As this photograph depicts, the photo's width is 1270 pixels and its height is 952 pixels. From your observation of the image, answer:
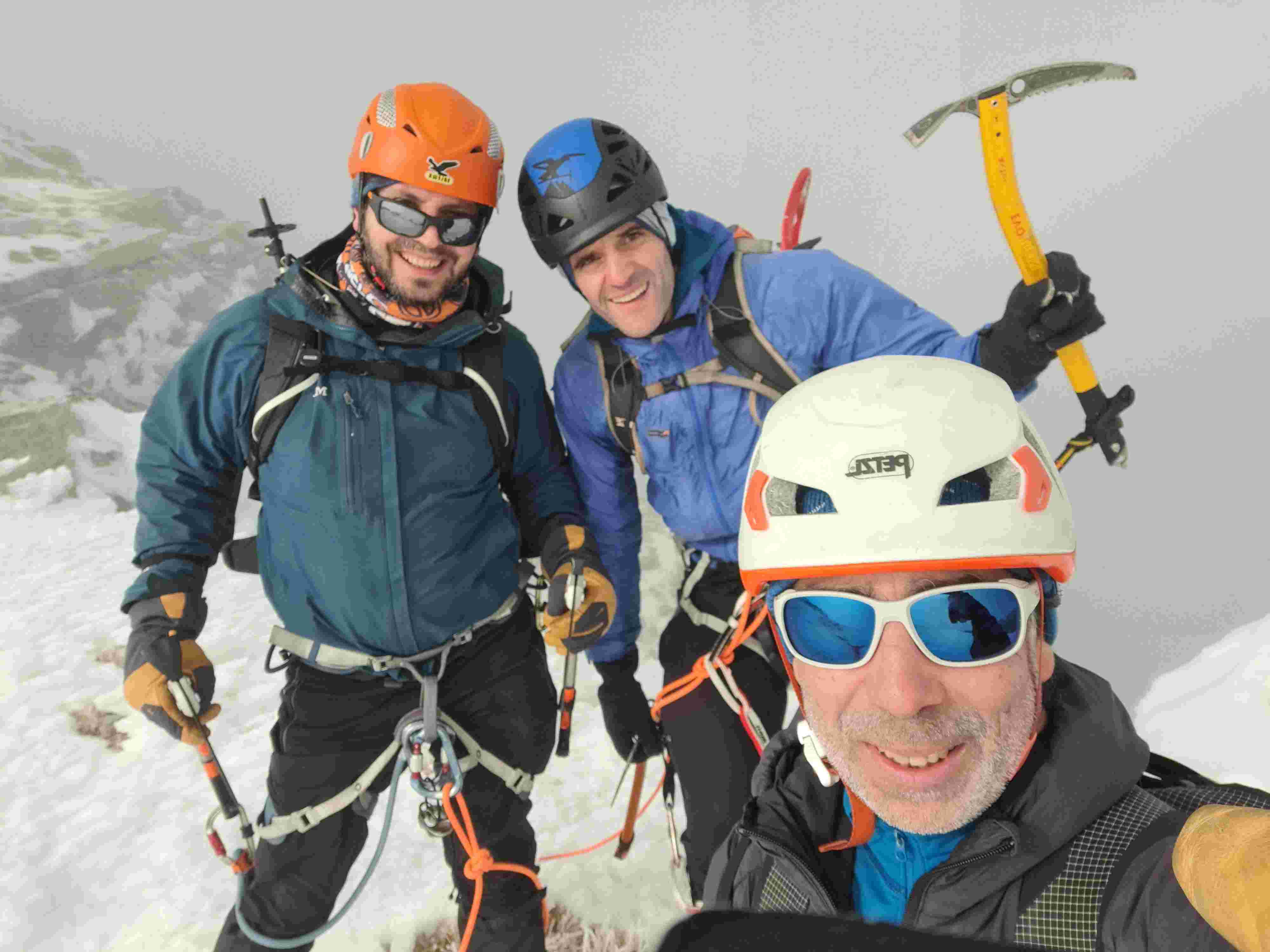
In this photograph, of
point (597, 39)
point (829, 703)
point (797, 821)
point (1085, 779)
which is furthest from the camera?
point (597, 39)

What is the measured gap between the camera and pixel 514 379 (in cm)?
323

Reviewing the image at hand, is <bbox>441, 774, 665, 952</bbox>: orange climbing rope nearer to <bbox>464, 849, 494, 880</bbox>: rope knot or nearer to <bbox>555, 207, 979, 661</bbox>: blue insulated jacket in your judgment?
<bbox>464, 849, 494, 880</bbox>: rope knot

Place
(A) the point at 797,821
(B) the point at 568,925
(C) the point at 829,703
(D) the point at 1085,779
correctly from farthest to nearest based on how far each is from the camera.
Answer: (B) the point at 568,925
(A) the point at 797,821
(C) the point at 829,703
(D) the point at 1085,779

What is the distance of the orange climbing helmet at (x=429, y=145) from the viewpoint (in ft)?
9.98

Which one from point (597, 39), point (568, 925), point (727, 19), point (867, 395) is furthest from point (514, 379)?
point (597, 39)

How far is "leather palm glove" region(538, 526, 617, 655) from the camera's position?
317 cm

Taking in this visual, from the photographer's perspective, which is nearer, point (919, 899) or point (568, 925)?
point (919, 899)

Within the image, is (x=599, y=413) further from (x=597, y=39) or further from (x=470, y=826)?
(x=597, y=39)

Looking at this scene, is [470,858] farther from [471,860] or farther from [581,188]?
[581,188]

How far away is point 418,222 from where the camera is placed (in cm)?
303

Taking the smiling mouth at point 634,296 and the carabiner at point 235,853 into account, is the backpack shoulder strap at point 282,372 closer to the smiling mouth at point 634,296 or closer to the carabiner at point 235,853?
the smiling mouth at point 634,296

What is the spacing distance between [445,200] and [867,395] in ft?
7.34

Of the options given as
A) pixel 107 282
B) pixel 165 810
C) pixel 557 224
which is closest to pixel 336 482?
pixel 557 224

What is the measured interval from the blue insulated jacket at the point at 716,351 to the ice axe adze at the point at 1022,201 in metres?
0.38
